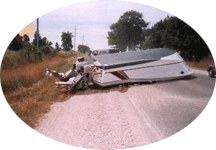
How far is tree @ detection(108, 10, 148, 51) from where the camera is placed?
13.7 ft

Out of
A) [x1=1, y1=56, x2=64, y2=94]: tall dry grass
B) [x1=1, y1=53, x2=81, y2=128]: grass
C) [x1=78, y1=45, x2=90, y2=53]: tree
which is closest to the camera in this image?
[x1=1, y1=53, x2=81, y2=128]: grass

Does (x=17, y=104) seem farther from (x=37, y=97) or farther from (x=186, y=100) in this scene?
(x=186, y=100)

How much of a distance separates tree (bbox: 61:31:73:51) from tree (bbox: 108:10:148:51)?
1.28 feet

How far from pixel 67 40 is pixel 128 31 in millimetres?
632

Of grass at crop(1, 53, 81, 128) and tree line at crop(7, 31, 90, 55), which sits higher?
tree line at crop(7, 31, 90, 55)

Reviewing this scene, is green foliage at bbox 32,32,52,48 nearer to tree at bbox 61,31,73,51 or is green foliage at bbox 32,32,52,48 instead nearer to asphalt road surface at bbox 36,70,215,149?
tree at bbox 61,31,73,51

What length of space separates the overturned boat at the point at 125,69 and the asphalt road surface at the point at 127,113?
3.0 inches

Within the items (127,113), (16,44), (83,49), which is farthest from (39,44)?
(127,113)

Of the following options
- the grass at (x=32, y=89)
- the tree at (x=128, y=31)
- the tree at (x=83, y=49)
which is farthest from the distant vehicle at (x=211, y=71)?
the grass at (x=32, y=89)

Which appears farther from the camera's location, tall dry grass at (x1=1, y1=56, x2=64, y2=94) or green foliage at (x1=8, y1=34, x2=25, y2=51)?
green foliage at (x1=8, y1=34, x2=25, y2=51)

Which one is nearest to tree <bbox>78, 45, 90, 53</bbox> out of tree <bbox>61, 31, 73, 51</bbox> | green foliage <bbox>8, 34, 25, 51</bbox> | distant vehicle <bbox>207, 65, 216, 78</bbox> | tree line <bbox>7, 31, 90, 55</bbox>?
tree line <bbox>7, 31, 90, 55</bbox>

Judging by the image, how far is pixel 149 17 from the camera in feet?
14.1

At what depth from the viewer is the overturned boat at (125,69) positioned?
3.99 meters

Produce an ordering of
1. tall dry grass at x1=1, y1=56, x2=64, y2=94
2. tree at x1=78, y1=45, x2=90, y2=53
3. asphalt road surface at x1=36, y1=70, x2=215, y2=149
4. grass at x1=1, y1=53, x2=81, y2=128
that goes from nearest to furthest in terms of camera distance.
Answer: asphalt road surface at x1=36, y1=70, x2=215, y2=149
grass at x1=1, y1=53, x2=81, y2=128
tall dry grass at x1=1, y1=56, x2=64, y2=94
tree at x1=78, y1=45, x2=90, y2=53
